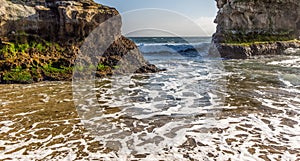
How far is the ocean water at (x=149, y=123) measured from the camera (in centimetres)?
401

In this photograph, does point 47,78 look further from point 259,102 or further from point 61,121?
point 259,102

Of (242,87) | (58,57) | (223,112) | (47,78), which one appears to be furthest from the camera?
(58,57)

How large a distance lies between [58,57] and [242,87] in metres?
7.86

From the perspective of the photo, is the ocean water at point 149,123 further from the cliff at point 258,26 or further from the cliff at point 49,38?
the cliff at point 258,26

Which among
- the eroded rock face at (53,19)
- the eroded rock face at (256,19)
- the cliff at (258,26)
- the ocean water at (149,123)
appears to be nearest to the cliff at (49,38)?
the eroded rock face at (53,19)

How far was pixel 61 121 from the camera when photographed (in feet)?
17.5

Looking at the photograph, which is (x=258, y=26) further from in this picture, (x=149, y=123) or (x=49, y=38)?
(x=149, y=123)

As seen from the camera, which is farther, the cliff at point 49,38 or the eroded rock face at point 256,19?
the eroded rock face at point 256,19

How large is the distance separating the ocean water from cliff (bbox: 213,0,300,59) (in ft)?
59.8

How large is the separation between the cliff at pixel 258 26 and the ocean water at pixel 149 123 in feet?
59.8

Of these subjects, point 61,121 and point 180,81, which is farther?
point 180,81

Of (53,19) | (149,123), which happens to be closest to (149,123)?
(149,123)

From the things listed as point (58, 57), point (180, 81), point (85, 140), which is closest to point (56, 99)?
point (85, 140)

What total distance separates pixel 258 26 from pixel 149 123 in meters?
27.6
